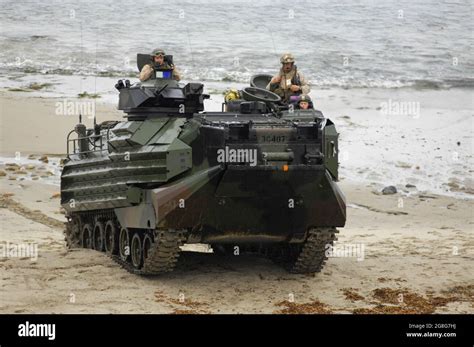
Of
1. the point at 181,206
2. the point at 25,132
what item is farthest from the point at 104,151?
the point at 25,132

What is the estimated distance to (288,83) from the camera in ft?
52.7

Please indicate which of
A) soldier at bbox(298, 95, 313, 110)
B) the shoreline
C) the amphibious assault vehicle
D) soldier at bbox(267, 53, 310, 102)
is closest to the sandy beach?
the shoreline

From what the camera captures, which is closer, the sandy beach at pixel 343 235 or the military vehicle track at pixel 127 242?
the sandy beach at pixel 343 235

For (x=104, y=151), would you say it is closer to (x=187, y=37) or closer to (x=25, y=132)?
(x=25, y=132)

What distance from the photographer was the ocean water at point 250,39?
122ft

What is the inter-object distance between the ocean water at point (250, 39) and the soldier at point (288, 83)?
1965 centimetres

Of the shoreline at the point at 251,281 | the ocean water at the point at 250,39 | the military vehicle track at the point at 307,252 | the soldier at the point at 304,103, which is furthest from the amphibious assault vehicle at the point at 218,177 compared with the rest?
the ocean water at the point at 250,39

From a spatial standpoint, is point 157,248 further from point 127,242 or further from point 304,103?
point 304,103

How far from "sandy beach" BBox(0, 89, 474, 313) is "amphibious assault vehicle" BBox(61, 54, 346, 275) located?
61 centimetres

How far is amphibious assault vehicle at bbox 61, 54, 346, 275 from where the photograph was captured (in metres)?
13.3

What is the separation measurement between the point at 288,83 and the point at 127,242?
11.0ft

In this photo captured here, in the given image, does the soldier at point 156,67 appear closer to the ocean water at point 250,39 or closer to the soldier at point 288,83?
the soldier at point 288,83

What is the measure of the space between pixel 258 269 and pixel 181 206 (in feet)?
7.54

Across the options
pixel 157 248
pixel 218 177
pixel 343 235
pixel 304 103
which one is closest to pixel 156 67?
pixel 304 103
